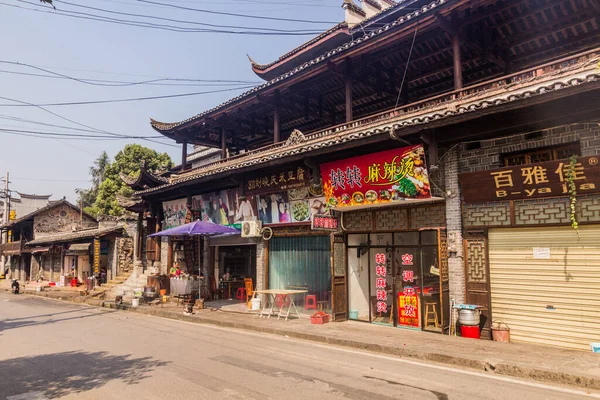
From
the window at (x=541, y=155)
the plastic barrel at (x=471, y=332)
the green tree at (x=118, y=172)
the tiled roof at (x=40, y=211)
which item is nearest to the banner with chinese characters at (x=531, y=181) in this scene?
the window at (x=541, y=155)

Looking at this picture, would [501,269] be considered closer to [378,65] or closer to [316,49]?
[378,65]

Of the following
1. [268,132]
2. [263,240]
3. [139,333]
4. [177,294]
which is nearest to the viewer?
[139,333]

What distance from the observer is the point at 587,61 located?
7.84 m

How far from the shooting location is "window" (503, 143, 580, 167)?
27.0ft

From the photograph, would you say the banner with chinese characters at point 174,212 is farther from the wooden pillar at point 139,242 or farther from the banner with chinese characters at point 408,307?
the banner with chinese characters at point 408,307

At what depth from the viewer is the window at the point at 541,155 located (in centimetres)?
823

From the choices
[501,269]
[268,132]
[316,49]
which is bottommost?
Result: [501,269]

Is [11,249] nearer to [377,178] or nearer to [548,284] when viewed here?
[377,178]

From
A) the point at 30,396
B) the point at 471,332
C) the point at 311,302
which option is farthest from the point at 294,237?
the point at 30,396

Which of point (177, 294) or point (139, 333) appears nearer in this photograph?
point (139, 333)

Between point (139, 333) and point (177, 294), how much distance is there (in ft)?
19.1

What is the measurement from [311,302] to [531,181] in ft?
23.9

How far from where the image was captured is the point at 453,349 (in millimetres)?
7867

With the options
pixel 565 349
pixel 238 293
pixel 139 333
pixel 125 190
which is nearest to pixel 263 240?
pixel 238 293
